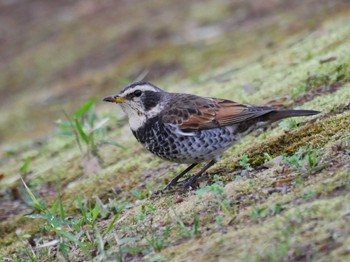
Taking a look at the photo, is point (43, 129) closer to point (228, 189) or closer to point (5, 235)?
point (5, 235)

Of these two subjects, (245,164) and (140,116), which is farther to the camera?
(140,116)

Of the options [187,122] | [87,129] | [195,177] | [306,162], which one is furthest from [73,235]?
[87,129]

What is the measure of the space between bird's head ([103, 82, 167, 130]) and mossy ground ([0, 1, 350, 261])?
75 centimetres

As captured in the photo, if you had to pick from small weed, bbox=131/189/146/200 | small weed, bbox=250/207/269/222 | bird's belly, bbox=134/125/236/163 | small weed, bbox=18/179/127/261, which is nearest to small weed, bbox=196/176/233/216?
small weed, bbox=250/207/269/222

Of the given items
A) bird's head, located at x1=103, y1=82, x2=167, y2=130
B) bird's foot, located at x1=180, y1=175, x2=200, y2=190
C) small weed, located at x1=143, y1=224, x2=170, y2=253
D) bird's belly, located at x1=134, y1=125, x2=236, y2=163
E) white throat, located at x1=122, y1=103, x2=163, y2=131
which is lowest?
small weed, located at x1=143, y1=224, x2=170, y2=253

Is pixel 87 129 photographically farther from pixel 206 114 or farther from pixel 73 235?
pixel 73 235

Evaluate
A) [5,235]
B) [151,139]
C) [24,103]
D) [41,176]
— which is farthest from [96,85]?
[151,139]

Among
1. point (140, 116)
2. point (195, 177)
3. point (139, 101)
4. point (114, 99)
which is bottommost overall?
point (195, 177)

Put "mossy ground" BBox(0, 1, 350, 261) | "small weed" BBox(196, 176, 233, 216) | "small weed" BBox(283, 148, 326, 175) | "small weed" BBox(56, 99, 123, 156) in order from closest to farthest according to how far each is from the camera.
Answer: "mossy ground" BBox(0, 1, 350, 261)
"small weed" BBox(196, 176, 233, 216)
"small weed" BBox(283, 148, 326, 175)
"small weed" BBox(56, 99, 123, 156)

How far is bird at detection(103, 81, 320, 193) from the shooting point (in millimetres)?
6172

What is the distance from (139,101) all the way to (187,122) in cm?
62

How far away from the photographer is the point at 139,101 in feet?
21.8

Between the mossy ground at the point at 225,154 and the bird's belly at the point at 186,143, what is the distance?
23 centimetres

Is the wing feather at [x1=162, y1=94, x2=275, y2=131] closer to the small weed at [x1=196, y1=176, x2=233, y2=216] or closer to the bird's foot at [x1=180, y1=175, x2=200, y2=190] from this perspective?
the bird's foot at [x1=180, y1=175, x2=200, y2=190]
